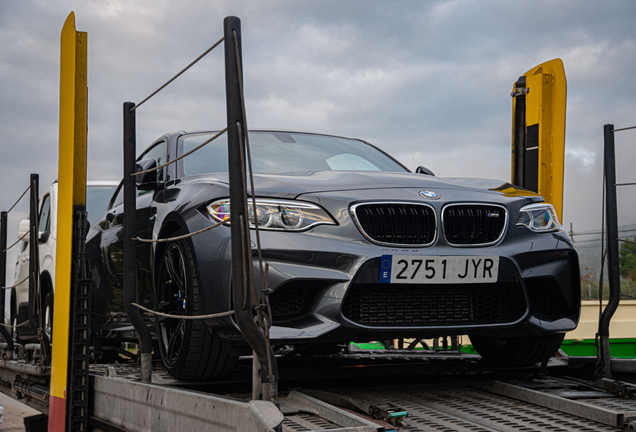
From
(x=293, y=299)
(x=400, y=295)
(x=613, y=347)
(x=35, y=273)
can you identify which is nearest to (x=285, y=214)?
(x=293, y=299)

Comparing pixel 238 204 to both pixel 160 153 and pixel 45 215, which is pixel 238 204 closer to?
pixel 160 153

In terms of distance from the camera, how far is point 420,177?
358 centimetres

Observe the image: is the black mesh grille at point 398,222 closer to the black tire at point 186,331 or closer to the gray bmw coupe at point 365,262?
the gray bmw coupe at point 365,262

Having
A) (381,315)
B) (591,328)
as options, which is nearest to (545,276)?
(381,315)

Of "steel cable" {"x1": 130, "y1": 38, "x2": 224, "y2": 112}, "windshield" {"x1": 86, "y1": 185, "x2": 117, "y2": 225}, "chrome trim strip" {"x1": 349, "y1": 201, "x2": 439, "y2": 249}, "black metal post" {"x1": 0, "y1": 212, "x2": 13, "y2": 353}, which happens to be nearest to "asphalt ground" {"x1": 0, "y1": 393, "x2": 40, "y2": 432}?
"windshield" {"x1": 86, "y1": 185, "x2": 117, "y2": 225}

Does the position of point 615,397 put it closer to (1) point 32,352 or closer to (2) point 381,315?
(2) point 381,315

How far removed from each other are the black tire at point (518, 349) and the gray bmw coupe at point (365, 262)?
0.13 feet

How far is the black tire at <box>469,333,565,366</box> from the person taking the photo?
12.4 feet

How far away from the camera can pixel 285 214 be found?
3000 mm

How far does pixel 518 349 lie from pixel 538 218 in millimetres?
930

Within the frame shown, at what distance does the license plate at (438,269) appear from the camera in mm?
2980

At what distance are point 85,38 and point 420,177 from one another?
1.81 metres

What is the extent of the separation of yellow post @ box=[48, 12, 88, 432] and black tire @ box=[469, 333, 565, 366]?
2.29 m

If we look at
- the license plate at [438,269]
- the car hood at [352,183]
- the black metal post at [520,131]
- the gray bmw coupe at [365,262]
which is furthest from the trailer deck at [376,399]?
the black metal post at [520,131]
